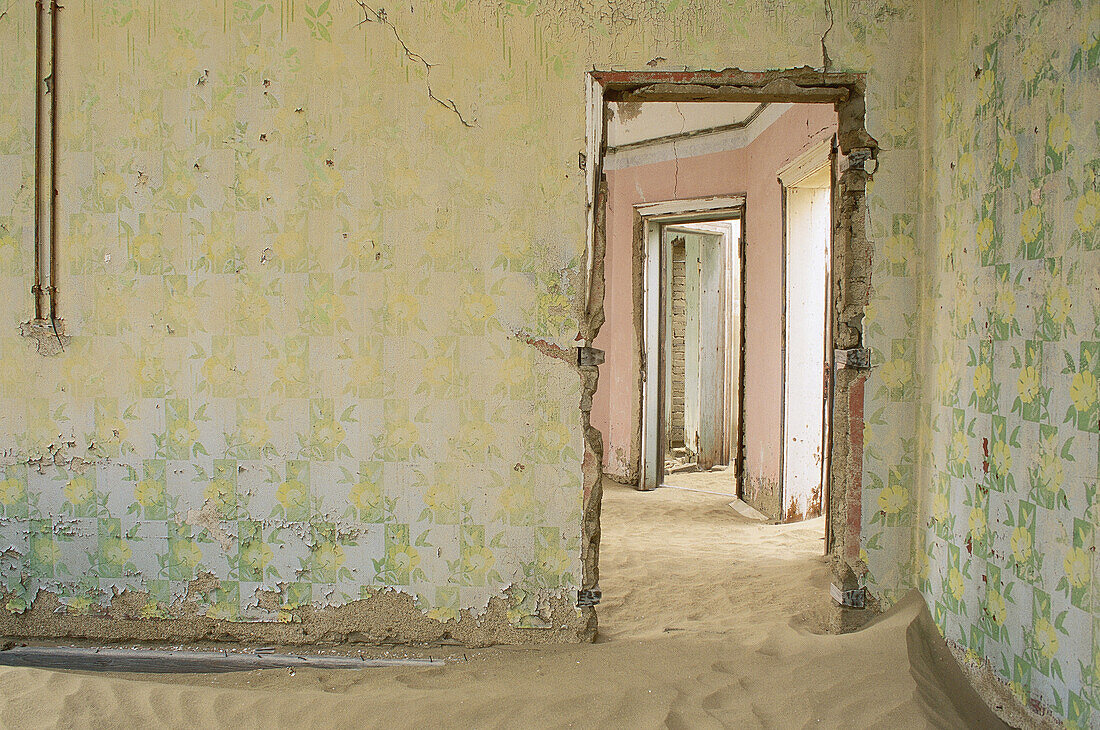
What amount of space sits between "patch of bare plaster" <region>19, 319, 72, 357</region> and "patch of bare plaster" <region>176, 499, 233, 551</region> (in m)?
0.81

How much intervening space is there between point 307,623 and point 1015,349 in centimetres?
259

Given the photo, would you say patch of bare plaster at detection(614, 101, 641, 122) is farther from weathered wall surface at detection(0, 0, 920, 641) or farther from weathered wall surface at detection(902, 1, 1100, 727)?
weathered wall surface at detection(902, 1, 1100, 727)

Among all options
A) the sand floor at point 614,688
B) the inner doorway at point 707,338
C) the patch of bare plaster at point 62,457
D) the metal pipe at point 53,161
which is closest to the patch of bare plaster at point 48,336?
the metal pipe at point 53,161

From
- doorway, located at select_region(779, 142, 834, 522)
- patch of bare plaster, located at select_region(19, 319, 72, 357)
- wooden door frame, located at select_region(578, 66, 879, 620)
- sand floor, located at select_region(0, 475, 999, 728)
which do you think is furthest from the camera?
doorway, located at select_region(779, 142, 834, 522)

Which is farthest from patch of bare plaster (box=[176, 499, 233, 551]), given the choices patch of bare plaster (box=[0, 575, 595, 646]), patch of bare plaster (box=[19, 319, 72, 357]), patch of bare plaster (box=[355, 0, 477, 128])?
patch of bare plaster (box=[355, 0, 477, 128])

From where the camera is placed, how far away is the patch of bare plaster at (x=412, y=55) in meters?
2.70

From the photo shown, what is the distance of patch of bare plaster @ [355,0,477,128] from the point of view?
Result: 2.70 meters

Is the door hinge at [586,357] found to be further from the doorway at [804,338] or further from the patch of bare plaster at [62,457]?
the doorway at [804,338]

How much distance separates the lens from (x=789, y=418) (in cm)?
471

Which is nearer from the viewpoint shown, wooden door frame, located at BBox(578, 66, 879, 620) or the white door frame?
wooden door frame, located at BBox(578, 66, 879, 620)

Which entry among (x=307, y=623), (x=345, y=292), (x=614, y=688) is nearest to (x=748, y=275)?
(x=345, y=292)

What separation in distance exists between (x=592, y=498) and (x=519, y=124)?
56.0 inches

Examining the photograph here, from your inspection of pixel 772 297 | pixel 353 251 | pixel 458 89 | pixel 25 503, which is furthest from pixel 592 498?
pixel 772 297

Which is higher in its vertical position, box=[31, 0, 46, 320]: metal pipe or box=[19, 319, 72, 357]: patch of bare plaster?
box=[31, 0, 46, 320]: metal pipe
